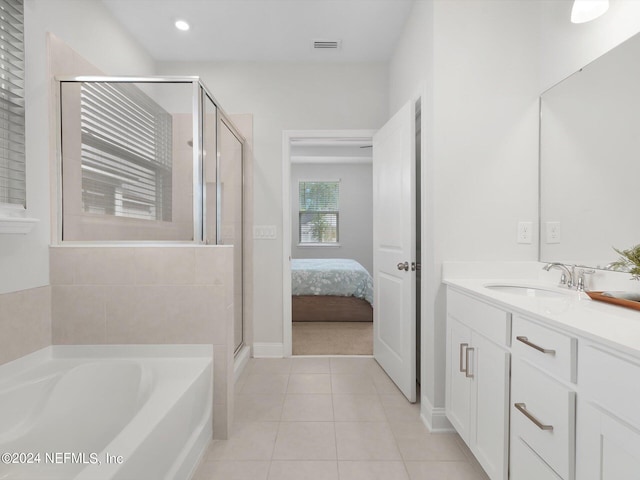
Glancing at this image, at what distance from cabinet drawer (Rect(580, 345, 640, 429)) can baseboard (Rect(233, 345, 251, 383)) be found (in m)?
2.13

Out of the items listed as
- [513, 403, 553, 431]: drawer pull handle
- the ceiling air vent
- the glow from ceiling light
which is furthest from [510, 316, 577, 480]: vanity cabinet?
the ceiling air vent

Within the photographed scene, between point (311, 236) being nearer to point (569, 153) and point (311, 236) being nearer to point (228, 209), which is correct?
point (228, 209)

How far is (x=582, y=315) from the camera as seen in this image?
41.5 inches

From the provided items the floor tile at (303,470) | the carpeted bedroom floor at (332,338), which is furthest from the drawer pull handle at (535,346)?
the carpeted bedroom floor at (332,338)

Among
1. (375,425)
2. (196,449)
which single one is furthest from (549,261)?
(196,449)

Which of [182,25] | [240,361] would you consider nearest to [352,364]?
[240,361]

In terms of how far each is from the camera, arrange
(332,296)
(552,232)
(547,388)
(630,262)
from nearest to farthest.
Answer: (547,388) < (630,262) < (552,232) < (332,296)

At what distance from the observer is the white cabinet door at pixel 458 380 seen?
1558 millimetres

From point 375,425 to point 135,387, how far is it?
4.35ft

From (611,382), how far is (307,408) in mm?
1687

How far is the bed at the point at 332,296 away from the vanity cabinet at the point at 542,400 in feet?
9.12

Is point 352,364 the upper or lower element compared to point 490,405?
lower

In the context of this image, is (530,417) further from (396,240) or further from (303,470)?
(396,240)

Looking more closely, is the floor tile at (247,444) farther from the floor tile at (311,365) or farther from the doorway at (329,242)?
the doorway at (329,242)
